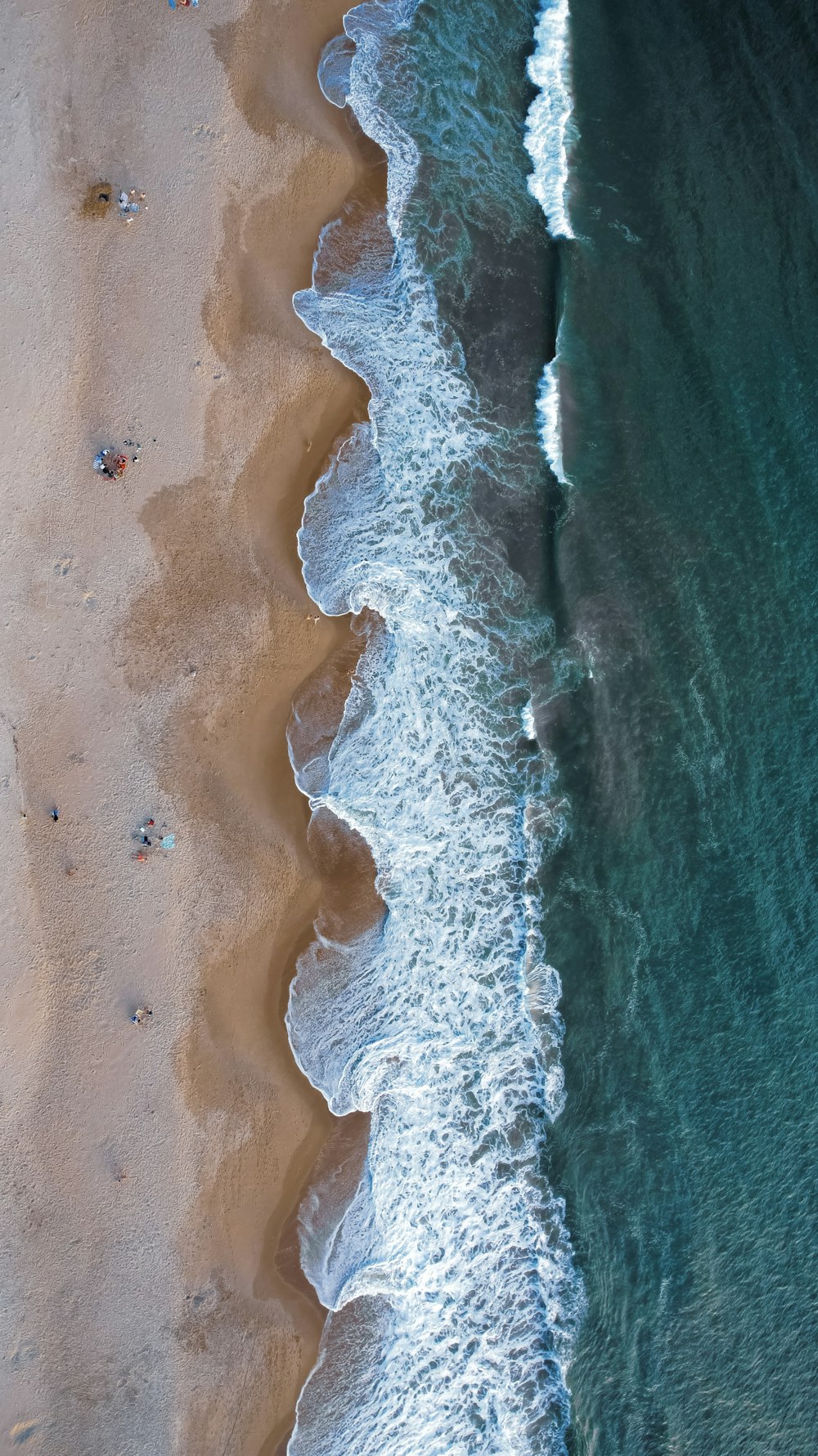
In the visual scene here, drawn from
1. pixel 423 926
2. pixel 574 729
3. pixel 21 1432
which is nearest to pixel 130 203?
pixel 574 729

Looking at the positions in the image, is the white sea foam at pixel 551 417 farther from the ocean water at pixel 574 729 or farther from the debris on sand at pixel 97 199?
the debris on sand at pixel 97 199

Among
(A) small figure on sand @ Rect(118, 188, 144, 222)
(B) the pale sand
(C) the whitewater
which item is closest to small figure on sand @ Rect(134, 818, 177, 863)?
(B) the pale sand

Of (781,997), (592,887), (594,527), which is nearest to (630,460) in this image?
(594,527)

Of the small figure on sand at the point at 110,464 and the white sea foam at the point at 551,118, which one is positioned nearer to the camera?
the small figure on sand at the point at 110,464

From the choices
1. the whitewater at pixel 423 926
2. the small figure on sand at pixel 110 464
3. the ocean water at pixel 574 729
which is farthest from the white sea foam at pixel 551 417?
the small figure on sand at pixel 110 464

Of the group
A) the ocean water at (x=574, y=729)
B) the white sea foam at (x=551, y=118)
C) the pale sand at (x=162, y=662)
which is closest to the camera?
the pale sand at (x=162, y=662)

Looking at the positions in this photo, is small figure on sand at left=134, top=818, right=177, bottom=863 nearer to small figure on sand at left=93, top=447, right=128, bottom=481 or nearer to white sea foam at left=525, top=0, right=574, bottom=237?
small figure on sand at left=93, top=447, right=128, bottom=481
